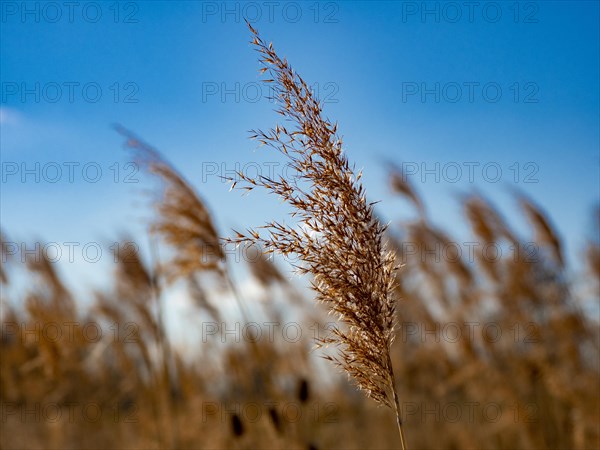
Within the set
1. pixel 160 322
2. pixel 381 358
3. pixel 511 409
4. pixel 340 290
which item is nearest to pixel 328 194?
pixel 340 290

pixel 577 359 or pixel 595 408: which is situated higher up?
pixel 577 359

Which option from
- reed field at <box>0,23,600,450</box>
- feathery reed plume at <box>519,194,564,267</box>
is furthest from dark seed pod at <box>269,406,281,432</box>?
feathery reed plume at <box>519,194,564,267</box>

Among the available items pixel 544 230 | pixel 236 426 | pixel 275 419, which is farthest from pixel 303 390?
pixel 544 230

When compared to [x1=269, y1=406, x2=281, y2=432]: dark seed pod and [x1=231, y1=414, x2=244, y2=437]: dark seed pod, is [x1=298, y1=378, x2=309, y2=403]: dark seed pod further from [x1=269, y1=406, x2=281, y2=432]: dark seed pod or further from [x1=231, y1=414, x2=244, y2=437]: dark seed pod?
[x1=231, y1=414, x2=244, y2=437]: dark seed pod

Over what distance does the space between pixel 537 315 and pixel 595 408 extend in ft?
3.83

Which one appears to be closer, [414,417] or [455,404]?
[414,417]

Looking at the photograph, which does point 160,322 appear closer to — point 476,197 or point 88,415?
point 476,197

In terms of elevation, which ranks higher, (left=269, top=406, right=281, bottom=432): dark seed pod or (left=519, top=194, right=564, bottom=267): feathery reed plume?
(left=519, top=194, right=564, bottom=267): feathery reed plume

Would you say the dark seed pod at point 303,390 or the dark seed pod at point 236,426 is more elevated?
the dark seed pod at point 303,390

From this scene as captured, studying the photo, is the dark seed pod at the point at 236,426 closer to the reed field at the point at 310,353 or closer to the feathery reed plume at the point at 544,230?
the reed field at the point at 310,353

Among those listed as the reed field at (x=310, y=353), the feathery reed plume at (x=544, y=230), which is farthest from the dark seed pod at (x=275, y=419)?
the feathery reed plume at (x=544, y=230)

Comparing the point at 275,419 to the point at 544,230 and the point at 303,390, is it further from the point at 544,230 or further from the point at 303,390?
the point at 544,230

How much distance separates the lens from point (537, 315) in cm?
687

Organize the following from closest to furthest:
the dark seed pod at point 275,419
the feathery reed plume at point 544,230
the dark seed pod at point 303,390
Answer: the dark seed pod at point 275,419, the dark seed pod at point 303,390, the feathery reed plume at point 544,230
